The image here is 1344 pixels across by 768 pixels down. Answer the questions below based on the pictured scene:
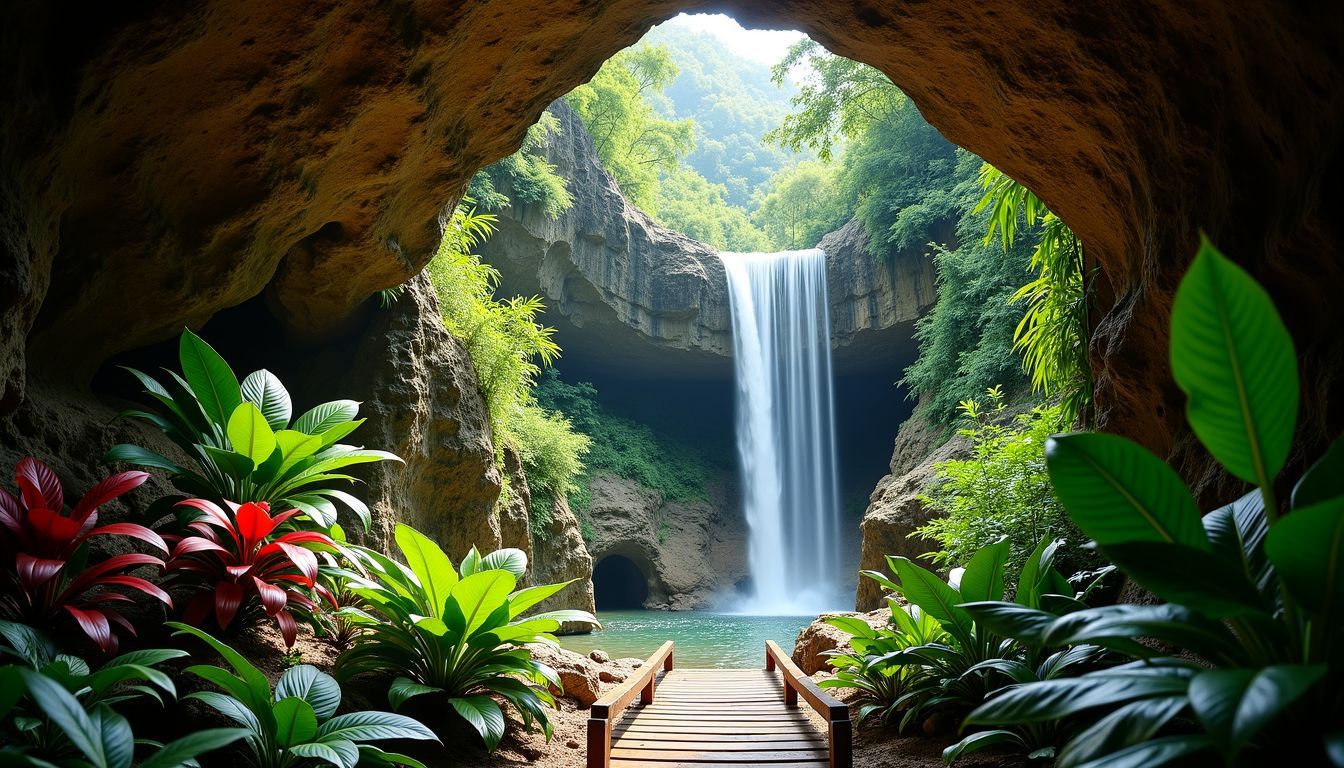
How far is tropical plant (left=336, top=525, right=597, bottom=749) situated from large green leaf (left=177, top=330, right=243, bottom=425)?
2.99 ft

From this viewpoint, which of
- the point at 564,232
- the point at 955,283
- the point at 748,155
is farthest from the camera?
the point at 748,155

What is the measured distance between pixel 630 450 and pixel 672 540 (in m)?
2.51

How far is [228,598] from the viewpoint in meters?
2.51

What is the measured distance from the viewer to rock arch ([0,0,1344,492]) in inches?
82.6

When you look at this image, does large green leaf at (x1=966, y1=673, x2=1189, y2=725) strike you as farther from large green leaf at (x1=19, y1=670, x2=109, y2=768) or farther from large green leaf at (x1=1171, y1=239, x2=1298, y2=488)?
large green leaf at (x1=19, y1=670, x2=109, y2=768)

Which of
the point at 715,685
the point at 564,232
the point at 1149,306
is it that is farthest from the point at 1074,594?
the point at 564,232

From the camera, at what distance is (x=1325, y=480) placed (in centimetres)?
132

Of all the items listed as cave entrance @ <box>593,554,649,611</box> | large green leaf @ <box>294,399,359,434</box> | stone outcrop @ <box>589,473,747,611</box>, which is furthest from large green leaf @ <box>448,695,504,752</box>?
cave entrance @ <box>593,554,649,611</box>

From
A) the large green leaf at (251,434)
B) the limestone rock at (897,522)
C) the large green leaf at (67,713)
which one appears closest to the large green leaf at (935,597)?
the large green leaf at (67,713)

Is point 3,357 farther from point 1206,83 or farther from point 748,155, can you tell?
point 748,155

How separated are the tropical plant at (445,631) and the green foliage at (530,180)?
10.4 meters

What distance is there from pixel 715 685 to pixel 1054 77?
3869mm

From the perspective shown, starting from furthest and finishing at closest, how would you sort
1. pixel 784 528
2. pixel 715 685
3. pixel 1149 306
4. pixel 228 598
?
pixel 784 528
pixel 715 685
pixel 1149 306
pixel 228 598

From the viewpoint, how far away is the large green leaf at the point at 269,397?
10.6 ft
